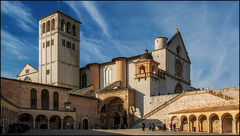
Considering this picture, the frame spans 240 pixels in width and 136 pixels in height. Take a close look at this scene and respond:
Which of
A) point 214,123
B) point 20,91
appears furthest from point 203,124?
point 20,91

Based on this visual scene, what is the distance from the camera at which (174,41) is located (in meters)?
49.9

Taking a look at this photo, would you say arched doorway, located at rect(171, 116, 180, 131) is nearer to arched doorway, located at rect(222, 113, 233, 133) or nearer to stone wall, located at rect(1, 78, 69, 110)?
arched doorway, located at rect(222, 113, 233, 133)

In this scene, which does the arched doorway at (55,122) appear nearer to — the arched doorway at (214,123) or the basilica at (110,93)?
the basilica at (110,93)

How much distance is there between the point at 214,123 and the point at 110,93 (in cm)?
1778

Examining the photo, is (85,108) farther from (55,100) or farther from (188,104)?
(188,104)

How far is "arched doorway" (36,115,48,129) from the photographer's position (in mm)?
34500

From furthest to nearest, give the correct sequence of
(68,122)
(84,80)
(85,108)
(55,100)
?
(84,80), (85,108), (68,122), (55,100)

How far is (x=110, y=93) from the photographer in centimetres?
4416

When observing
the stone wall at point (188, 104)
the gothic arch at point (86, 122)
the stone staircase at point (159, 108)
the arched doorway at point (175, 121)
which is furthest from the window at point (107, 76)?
the arched doorway at point (175, 121)

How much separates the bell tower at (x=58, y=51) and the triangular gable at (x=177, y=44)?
18198 mm

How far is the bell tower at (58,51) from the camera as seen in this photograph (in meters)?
52.0

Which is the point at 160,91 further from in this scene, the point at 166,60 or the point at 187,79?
the point at 187,79

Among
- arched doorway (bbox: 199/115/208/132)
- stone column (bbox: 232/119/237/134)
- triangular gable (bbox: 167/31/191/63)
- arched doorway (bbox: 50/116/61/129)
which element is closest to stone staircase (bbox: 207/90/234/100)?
arched doorway (bbox: 199/115/208/132)

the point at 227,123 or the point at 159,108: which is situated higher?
the point at 159,108
